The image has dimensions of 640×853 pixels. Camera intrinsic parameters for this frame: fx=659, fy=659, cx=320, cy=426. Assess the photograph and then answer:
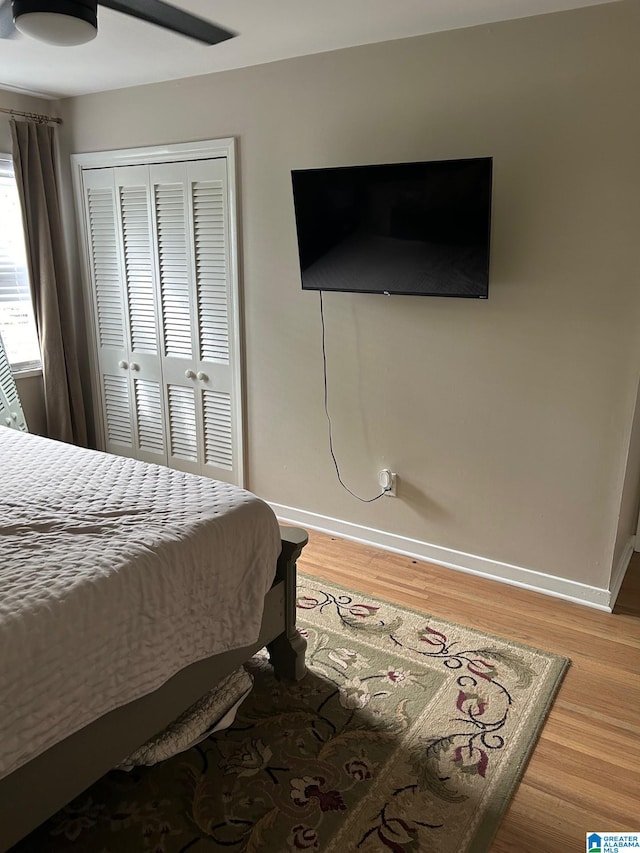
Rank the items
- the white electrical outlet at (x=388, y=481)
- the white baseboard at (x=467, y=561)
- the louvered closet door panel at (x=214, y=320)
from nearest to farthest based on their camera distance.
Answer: the white baseboard at (x=467, y=561) → the white electrical outlet at (x=388, y=481) → the louvered closet door panel at (x=214, y=320)

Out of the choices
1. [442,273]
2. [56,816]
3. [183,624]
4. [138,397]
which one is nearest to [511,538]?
[442,273]

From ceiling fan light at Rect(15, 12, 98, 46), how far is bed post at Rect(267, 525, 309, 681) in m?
1.76

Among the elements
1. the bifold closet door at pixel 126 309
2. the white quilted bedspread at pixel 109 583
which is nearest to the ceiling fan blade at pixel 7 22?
the bifold closet door at pixel 126 309

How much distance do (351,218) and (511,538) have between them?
164cm

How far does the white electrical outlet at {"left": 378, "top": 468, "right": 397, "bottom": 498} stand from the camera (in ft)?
10.9

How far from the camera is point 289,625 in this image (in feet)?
7.63

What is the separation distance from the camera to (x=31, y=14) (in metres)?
2.02

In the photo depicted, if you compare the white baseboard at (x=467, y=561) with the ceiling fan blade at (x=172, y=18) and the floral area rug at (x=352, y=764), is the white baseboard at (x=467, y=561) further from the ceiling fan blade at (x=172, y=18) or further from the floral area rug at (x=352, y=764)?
the ceiling fan blade at (x=172, y=18)

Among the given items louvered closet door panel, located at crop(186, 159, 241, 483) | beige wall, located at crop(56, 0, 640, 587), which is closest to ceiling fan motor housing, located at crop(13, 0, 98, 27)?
beige wall, located at crop(56, 0, 640, 587)

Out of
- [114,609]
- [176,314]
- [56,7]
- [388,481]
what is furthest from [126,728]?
[176,314]

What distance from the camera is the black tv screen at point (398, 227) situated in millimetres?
2654

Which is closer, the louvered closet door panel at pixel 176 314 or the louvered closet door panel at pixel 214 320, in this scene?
the louvered closet door panel at pixel 214 320

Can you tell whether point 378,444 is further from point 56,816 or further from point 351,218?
point 56,816

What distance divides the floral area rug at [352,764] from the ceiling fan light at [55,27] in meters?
2.26
